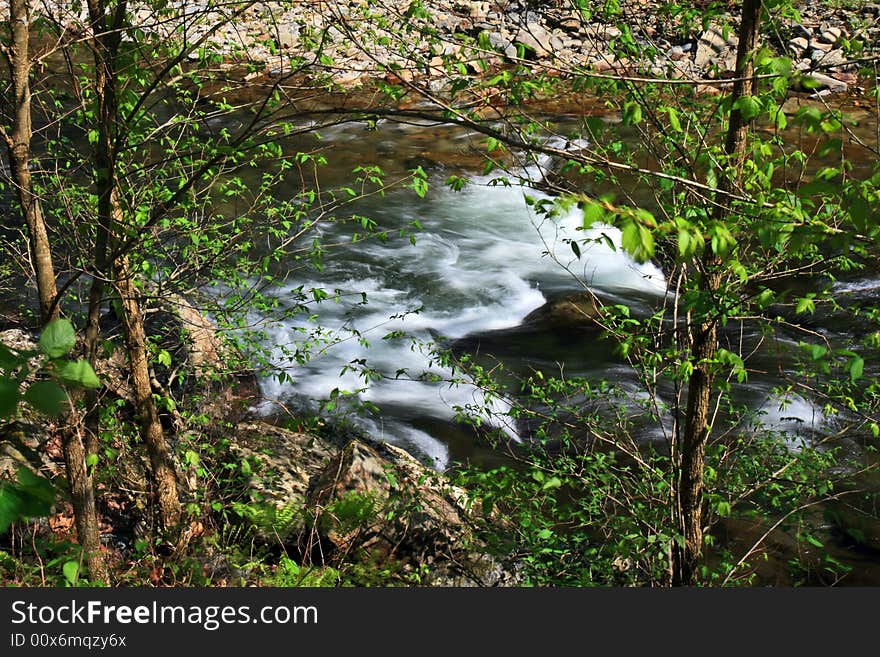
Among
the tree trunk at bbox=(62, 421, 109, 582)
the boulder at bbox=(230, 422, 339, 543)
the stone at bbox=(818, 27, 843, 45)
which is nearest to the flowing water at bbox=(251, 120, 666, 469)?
the boulder at bbox=(230, 422, 339, 543)

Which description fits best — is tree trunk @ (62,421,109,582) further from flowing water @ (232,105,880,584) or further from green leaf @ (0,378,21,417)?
green leaf @ (0,378,21,417)

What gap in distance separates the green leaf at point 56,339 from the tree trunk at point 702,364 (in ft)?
8.18

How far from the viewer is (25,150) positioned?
153 inches

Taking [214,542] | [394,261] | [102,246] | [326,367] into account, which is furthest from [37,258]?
[394,261]

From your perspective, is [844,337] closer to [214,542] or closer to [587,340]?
[587,340]

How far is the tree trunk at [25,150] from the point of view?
3.68m

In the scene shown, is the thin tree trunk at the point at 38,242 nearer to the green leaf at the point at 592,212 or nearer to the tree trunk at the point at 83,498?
the tree trunk at the point at 83,498

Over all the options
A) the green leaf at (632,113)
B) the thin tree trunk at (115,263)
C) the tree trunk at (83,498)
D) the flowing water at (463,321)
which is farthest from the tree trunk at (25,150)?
the green leaf at (632,113)

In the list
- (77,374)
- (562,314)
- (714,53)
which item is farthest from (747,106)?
(562,314)

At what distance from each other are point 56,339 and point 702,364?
10.1 ft

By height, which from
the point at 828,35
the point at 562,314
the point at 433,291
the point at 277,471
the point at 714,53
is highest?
the point at 828,35

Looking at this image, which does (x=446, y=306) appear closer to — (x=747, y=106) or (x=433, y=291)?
(x=433, y=291)

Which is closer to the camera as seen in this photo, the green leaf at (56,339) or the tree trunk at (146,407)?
the green leaf at (56,339)

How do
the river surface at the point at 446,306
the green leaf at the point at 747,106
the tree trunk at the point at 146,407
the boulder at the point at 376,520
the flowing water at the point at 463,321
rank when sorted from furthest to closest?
the river surface at the point at 446,306 → the flowing water at the point at 463,321 → the boulder at the point at 376,520 → the tree trunk at the point at 146,407 → the green leaf at the point at 747,106
